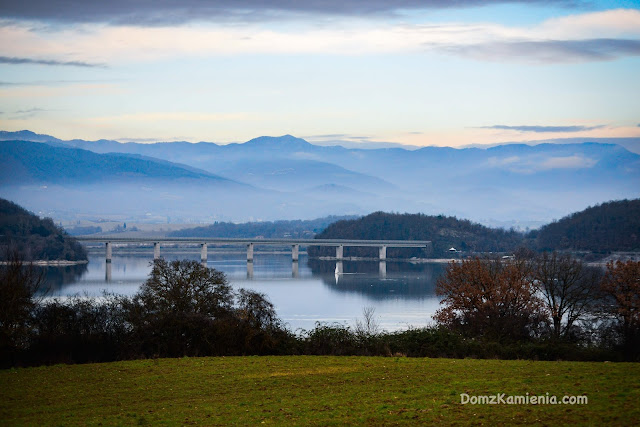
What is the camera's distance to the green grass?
15000 millimetres

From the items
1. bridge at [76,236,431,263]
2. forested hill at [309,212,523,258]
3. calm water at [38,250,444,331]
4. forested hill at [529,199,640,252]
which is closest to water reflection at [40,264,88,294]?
calm water at [38,250,444,331]

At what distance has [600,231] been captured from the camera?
389ft

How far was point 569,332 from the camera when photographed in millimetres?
→ 31594

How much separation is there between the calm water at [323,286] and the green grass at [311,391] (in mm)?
21035

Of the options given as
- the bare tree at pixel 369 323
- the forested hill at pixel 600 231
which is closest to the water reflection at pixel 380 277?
the bare tree at pixel 369 323

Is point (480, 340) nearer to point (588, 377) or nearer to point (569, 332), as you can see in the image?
point (569, 332)

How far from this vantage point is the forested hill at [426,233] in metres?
133

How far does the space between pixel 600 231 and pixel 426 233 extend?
32097 millimetres

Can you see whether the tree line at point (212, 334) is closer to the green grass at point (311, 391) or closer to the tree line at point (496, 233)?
the green grass at point (311, 391)

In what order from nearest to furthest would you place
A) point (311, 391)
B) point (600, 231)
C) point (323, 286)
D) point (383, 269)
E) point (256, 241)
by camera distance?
point (311, 391)
point (323, 286)
point (383, 269)
point (600, 231)
point (256, 241)

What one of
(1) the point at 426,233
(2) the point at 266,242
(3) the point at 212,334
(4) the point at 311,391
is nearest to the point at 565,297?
(3) the point at 212,334

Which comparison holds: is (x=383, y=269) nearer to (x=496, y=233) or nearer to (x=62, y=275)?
(x=62, y=275)

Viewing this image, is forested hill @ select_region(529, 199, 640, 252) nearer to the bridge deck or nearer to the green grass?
the bridge deck

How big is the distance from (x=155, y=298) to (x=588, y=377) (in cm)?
1805
